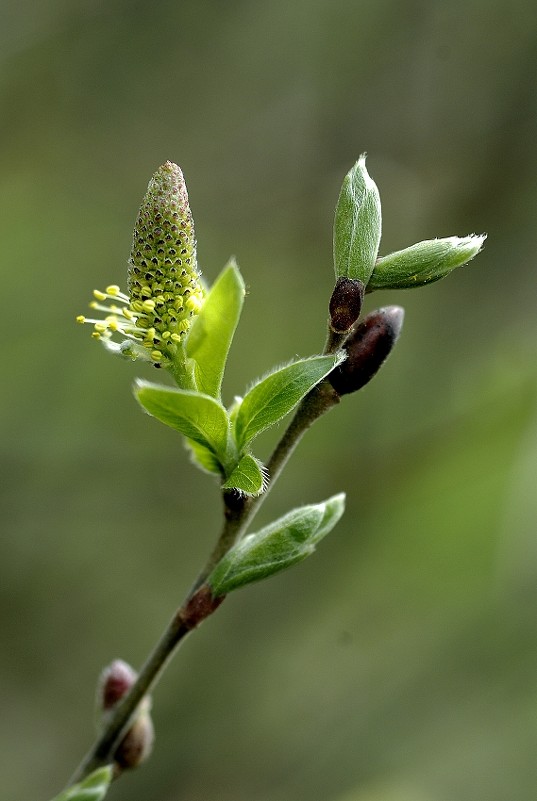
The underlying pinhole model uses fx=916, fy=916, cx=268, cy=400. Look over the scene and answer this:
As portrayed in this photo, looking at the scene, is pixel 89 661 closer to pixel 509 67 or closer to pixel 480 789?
pixel 480 789

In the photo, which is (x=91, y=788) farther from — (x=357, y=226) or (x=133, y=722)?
(x=357, y=226)

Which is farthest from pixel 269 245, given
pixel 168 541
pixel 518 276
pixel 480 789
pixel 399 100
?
pixel 480 789

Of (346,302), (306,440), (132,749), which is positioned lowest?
(132,749)

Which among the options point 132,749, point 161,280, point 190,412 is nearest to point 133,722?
point 132,749

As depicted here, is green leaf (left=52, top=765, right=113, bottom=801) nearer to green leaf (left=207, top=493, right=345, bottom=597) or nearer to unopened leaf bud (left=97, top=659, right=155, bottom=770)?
unopened leaf bud (left=97, top=659, right=155, bottom=770)

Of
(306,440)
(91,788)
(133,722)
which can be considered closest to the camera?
(91,788)

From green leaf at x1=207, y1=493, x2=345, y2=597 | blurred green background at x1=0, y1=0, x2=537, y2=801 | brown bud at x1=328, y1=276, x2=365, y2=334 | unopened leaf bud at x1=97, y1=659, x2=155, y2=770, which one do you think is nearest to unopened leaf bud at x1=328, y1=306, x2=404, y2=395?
brown bud at x1=328, y1=276, x2=365, y2=334
